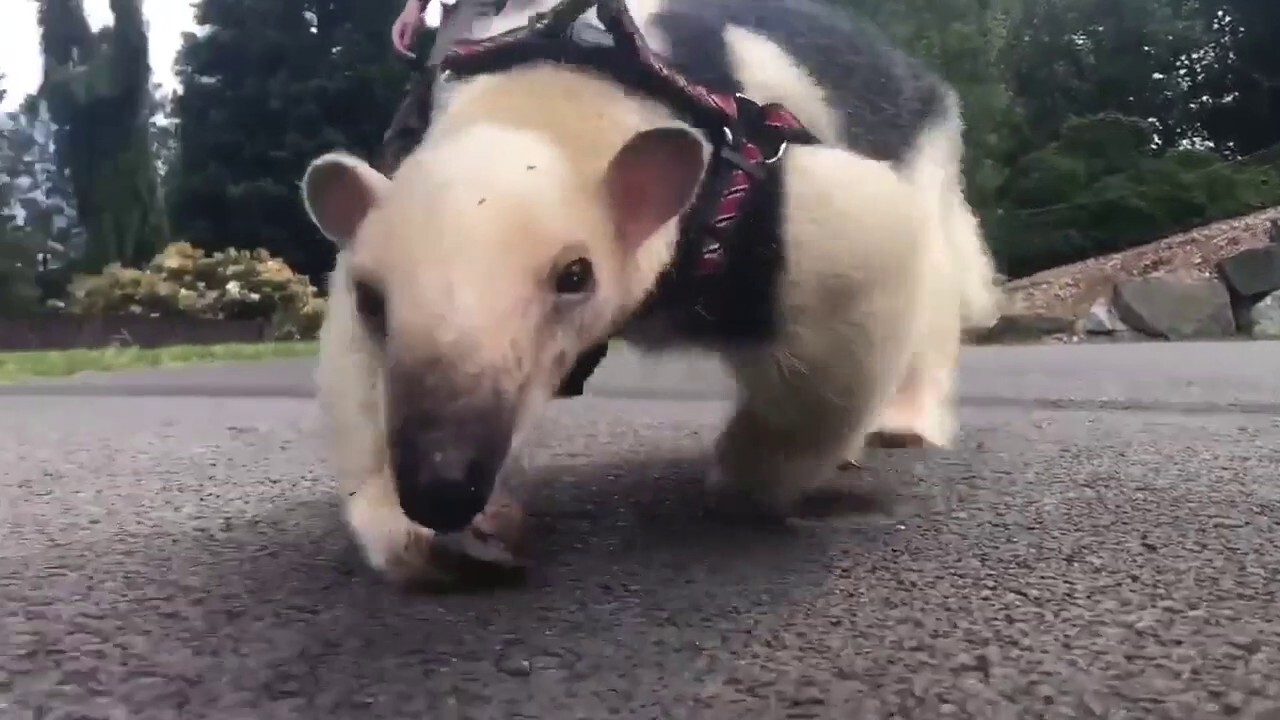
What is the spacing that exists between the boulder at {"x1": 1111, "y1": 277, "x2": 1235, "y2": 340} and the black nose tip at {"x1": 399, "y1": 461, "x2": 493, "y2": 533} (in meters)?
3.73

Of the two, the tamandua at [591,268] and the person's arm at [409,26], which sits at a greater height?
the person's arm at [409,26]

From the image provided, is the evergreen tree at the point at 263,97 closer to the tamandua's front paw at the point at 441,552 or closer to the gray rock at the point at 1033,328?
the tamandua's front paw at the point at 441,552

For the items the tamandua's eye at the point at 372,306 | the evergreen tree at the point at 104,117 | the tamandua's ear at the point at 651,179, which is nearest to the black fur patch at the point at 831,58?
the tamandua's ear at the point at 651,179

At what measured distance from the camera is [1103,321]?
3.98m

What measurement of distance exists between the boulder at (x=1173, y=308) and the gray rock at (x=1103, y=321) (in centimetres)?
2

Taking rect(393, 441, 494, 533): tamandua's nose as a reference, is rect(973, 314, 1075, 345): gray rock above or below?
above

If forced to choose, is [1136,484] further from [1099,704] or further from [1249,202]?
[1249,202]

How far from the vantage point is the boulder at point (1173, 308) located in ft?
12.9

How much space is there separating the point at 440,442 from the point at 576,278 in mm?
137

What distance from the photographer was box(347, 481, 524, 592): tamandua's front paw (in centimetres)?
66

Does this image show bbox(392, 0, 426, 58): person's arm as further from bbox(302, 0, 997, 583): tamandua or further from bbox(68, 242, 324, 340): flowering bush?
bbox(68, 242, 324, 340): flowering bush

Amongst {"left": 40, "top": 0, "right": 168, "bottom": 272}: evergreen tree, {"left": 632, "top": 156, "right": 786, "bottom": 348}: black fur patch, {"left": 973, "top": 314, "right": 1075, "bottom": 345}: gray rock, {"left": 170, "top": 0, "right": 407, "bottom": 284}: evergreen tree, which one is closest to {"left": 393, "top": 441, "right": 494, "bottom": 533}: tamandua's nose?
{"left": 632, "top": 156, "right": 786, "bottom": 348}: black fur patch

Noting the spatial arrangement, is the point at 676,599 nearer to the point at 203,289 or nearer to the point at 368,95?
the point at 368,95

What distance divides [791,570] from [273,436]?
3.17 ft
